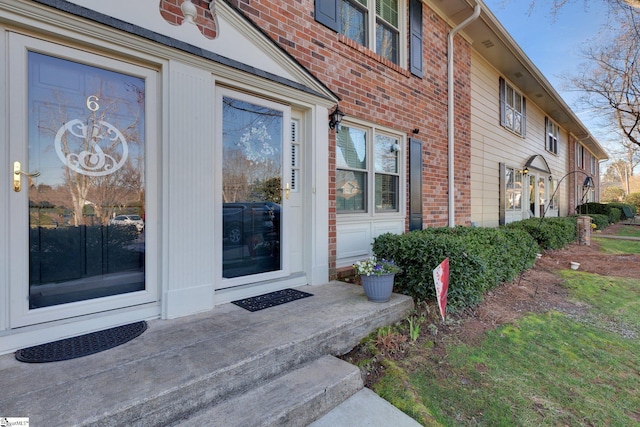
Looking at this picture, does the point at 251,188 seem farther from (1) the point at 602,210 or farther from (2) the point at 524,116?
(1) the point at 602,210

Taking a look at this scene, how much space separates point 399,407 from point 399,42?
5307mm

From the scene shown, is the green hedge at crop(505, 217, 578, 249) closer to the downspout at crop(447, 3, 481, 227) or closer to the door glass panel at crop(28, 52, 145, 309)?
the downspout at crop(447, 3, 481, 227)

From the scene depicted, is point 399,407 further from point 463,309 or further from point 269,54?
point 269,54

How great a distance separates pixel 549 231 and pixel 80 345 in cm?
860

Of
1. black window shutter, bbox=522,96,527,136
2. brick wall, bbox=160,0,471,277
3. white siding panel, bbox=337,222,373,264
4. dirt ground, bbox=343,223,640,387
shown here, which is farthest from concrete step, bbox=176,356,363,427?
black window shutter, bbox=522,96,527,136

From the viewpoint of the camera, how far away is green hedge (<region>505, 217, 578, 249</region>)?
23.1 feet

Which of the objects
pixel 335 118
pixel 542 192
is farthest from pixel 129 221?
pixel 542 192

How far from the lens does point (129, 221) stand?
2.58 metres

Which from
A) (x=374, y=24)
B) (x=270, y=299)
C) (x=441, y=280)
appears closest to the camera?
(x=441, y=280)

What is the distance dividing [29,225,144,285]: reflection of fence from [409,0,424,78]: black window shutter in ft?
16.3

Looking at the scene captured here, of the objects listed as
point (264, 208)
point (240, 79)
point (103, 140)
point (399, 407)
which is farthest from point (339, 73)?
point (399, 407)

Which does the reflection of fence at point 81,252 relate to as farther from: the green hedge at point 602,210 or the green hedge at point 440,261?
the green hedge at point 602,210

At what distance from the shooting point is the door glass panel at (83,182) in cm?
220

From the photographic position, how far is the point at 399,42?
5.32 meters
